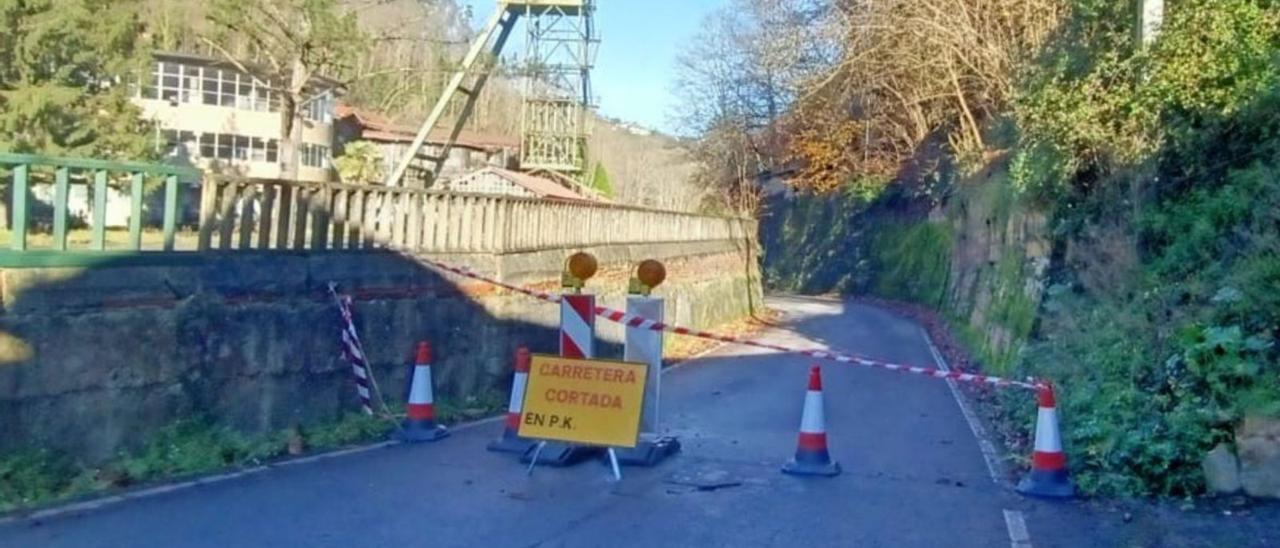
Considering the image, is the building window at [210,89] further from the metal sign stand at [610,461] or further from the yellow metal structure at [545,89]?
the metal sign stand at [610,461]

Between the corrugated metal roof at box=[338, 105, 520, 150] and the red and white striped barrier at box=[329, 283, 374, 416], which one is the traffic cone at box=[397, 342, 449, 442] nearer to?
the red and white striped barrier at box=[329, 283, 374, 416]

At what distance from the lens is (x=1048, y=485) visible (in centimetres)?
895

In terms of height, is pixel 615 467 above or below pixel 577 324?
below

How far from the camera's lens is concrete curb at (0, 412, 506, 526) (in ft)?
24.8

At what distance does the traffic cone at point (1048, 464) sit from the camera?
8.93m

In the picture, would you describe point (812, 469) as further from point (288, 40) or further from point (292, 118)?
point (292, 118)

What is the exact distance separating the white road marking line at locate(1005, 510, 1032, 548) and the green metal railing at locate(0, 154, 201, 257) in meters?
6.36

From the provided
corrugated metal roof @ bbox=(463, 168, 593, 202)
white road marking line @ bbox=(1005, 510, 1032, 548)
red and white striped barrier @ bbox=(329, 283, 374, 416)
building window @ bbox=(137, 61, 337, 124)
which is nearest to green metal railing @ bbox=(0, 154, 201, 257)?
red and white striped barrier @ bbox=(329, 283, 374, 416)

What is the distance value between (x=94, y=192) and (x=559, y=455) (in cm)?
398

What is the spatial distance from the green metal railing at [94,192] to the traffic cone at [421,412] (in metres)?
2.37

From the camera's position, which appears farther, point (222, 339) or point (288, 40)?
point (288, 40)

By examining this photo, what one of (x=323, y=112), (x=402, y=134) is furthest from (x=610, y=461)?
(x=402, y=134)

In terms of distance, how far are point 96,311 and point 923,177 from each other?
39.5m

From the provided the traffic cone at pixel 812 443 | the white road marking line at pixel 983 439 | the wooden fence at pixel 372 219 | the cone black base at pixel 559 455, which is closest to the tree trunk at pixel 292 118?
the wooden fence at pixel 372 219
